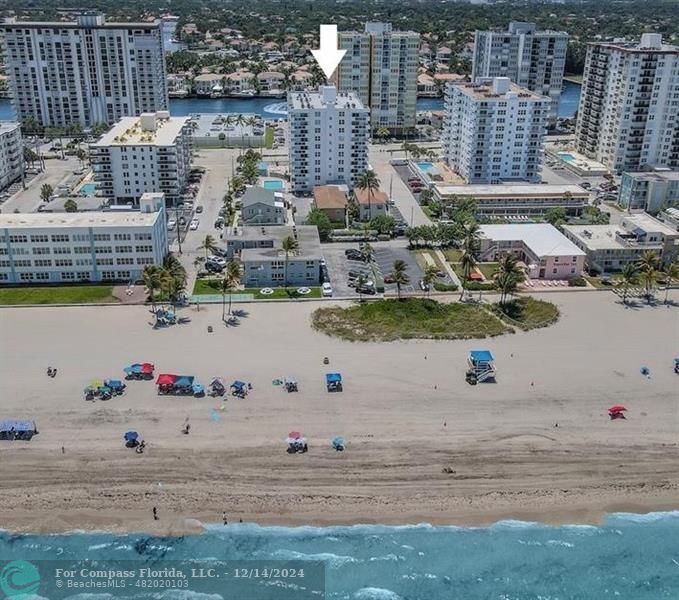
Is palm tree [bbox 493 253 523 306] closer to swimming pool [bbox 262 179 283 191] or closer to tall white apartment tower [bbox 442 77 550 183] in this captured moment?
tall white apartment tower [bbox 442 77 550 183]

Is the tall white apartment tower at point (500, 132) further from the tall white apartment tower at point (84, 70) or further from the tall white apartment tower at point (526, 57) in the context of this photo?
the tall white apartment tower at point (84, 70)

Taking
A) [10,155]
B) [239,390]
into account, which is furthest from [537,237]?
[10,155]

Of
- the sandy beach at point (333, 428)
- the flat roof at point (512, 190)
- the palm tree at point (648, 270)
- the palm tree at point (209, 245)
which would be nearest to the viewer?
the sandy beach at point (333, 428)

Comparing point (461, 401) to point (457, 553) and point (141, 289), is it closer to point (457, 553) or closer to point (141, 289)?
point (457, 553)

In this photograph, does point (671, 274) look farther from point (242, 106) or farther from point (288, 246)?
point (242, 106)

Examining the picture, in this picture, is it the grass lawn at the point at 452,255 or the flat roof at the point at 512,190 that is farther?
the flat roof at the point at 512,190

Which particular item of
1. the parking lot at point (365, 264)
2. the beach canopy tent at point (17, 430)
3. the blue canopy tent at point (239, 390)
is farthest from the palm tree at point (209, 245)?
the beach canopy tent at point (17, 430)
